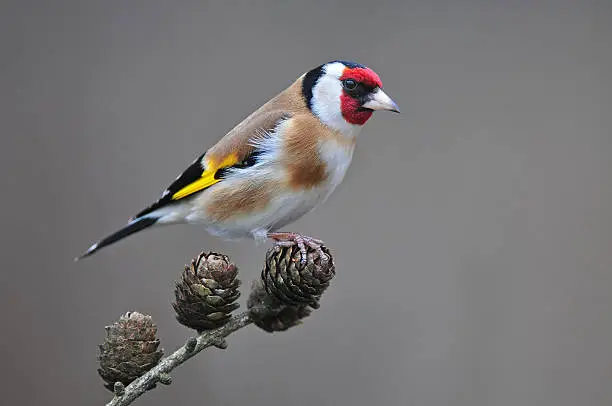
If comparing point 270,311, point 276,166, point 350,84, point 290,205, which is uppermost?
point 350,84

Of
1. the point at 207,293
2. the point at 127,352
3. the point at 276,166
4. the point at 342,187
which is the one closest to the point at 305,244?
the point at 207,293

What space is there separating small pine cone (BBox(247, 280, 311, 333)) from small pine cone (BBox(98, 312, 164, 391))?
0.22 meters

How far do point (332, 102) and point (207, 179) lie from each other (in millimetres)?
396

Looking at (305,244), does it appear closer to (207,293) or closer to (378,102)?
(207,293)

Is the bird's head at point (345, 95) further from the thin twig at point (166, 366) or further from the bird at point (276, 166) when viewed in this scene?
the thin twig at point (166, 366)

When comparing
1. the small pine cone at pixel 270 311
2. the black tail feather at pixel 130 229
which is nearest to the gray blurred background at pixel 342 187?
the black tail feather at pixel 130 229

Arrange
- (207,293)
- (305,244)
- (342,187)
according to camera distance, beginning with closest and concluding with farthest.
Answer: (207,293), (305,244), (342,187)

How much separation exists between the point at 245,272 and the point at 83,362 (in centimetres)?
73

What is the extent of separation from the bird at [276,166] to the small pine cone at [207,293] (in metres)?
0.64

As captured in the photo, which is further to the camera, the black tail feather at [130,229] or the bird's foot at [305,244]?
the black tail feather at [130,229]

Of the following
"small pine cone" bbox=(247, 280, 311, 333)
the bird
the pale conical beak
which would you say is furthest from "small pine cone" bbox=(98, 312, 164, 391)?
the pale conical beak

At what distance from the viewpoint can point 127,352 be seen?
136 cm

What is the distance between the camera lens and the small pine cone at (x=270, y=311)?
1548mm

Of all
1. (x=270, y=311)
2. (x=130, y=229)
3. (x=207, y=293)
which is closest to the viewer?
(x=207, y=293)
